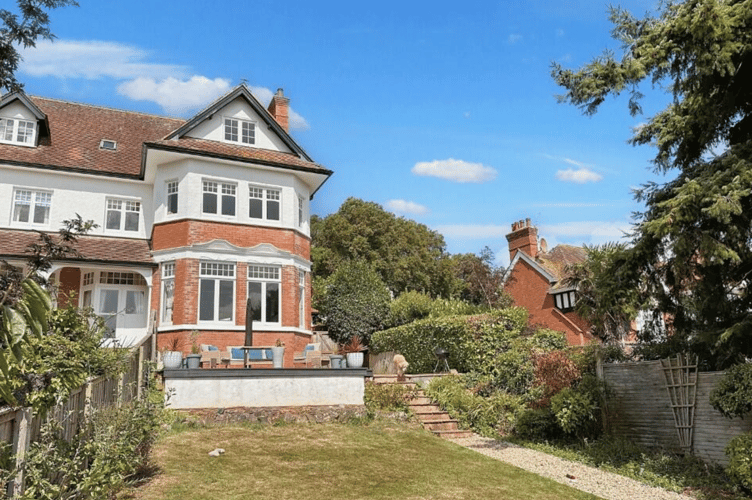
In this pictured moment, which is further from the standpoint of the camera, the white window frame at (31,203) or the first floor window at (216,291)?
the white window frame at (31,203)

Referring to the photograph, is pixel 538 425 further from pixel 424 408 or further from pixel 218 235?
pixel 218 235

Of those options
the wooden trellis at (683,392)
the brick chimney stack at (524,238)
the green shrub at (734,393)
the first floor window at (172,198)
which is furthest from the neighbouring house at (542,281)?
the green shrub at (734,393)

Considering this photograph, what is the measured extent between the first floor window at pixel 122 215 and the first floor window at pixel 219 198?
3.99 meters

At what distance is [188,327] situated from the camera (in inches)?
784

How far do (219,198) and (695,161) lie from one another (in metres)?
15.9

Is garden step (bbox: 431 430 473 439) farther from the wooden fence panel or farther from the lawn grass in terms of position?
the wooden fence panel

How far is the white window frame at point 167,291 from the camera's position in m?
20.5

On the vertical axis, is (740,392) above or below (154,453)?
above

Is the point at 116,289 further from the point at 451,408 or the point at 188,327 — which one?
the point at 451,408

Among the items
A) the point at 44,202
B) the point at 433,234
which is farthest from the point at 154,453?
the point at 433,234

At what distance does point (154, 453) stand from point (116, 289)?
13.3 meters

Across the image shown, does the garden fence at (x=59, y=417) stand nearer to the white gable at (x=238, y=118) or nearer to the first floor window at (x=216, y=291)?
the first floor window at (x=216, y=291)

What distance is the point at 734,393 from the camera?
10227 millimetres

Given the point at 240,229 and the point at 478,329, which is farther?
the point at 240,229
